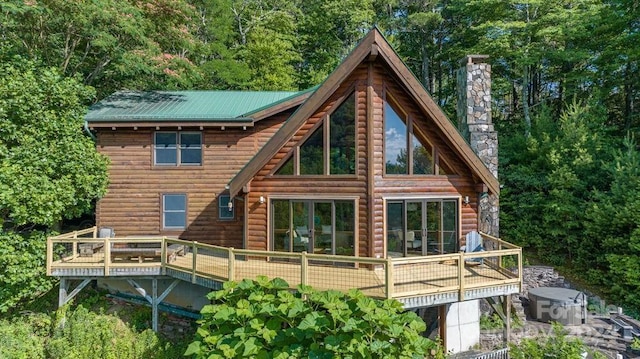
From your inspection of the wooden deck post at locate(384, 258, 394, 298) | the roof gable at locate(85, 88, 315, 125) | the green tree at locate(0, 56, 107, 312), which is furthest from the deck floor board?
the roof gable at locate(85, 88, 315, 125)

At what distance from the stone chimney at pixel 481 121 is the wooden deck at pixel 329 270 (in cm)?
276

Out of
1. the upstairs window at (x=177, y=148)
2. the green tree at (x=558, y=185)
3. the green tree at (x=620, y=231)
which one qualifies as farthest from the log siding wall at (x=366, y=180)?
the green tree at (x=558, y=185)

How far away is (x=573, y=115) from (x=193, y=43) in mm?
16640

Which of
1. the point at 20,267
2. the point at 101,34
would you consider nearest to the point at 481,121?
the point at 101,34

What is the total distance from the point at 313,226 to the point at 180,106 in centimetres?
699

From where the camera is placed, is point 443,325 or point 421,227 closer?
point 443,325

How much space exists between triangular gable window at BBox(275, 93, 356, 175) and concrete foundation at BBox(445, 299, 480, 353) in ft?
13.9

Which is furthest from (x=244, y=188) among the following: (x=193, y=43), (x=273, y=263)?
(x=193, y=43)

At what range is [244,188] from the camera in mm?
9047

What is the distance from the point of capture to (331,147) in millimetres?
8953

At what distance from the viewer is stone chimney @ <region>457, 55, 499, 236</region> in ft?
37.7

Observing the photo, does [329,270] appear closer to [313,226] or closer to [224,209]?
[313,226]

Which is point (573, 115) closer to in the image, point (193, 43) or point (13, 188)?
point (193, 43)

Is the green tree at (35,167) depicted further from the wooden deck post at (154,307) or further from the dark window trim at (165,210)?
the wooden deck post at (154,307)
